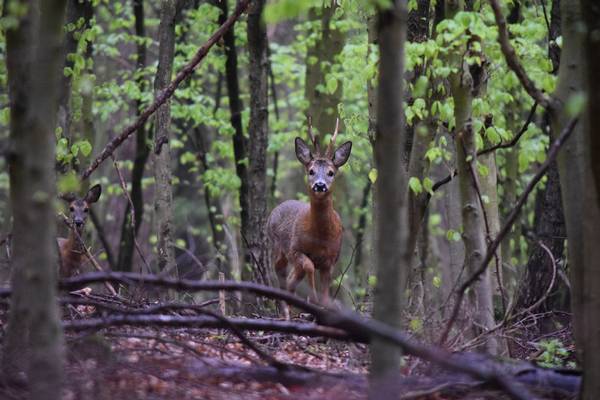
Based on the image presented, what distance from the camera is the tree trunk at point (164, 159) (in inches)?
454

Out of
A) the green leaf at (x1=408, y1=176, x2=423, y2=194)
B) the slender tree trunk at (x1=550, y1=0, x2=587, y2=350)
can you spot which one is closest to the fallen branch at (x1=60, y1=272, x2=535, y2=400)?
the slender tree trunk at (x1=550, y1=0, x2=587, y2=350)

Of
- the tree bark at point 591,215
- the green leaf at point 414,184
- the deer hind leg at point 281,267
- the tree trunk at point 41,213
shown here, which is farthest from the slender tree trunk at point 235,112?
the tree trunk at point 41,213

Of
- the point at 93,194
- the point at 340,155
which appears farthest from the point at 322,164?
the point at 93,194

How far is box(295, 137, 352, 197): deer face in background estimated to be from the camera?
11297mm

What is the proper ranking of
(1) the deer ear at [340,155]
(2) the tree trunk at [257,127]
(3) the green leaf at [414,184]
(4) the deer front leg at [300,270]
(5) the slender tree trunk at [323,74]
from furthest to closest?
(5) the slender tree trunk at [323,74], (2) the tree trunk at [257,127], (1) the deer ear at [340,155], (4) the deer front leg at [300,270], (3) the green leaf at [414,184]

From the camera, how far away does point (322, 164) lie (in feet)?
38.7

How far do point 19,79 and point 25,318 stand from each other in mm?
1303

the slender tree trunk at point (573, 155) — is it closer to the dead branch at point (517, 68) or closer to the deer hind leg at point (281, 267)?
the dead branch at point (517, 68)

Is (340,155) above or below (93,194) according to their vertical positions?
above

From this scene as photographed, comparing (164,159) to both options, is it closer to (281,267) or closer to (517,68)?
(281,267)

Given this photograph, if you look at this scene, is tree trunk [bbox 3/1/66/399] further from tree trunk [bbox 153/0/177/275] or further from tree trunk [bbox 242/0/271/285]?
tree trunk [bbox 242/0/271/285]

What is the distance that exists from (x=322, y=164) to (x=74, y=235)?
4021 millimetres

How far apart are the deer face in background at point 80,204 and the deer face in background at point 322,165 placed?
3.85m

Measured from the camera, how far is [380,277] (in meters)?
4.59
